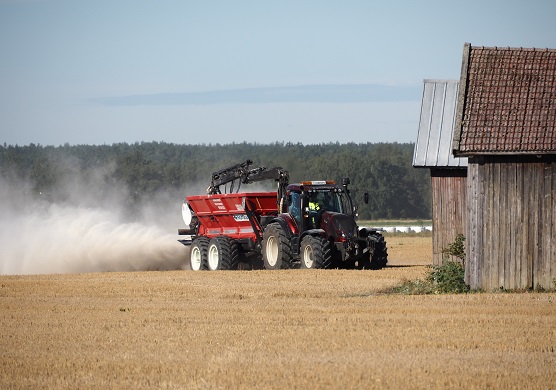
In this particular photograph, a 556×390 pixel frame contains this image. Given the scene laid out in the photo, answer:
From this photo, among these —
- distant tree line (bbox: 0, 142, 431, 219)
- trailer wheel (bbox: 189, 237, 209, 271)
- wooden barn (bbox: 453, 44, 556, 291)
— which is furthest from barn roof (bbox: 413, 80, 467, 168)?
distant tree line (bbox: 0, 142, 431, 219)

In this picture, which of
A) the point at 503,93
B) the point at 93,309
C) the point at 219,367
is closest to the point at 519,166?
the point at 503,93

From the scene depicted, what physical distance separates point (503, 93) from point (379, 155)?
9773 centimetres

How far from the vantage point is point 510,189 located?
24766 mm

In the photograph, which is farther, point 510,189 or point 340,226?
point 340,226

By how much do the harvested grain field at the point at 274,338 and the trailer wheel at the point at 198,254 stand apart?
784 cm

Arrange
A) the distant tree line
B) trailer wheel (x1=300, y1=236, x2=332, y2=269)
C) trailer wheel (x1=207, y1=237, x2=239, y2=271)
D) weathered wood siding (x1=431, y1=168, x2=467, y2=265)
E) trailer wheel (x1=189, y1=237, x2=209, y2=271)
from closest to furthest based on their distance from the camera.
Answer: weathered wood siding (x1=431, y1=168, x2=467, y2=265)
trailer wheel (x1=300, y1=236, x2=332, y2=269)
trailer wheel (x1=207, y1=237, x2=239, y2=271)
trailer wheel (x1=189, y1=237, x2=209, y2=271)
the distant tree line

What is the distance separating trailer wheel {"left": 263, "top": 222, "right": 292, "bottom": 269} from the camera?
1321 inches

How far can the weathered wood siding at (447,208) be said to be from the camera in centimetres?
3070

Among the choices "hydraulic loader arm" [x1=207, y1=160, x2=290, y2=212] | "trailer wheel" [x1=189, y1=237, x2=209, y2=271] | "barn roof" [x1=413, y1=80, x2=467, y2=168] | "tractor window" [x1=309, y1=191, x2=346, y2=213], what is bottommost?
"trailer wheel" [x1=189, y1=237, x2=209, y2=271]

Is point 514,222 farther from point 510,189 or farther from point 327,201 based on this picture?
point 327,201

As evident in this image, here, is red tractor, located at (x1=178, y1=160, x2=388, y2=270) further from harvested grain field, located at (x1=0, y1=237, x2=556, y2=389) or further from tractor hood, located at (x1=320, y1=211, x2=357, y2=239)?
harvested grain field, located at (x1=0, y1=237, x2=556, y2=389)

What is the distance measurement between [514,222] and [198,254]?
1465 cm

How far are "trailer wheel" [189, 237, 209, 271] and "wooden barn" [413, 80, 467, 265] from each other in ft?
27.1

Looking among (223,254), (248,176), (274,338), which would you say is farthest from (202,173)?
(274,338)
